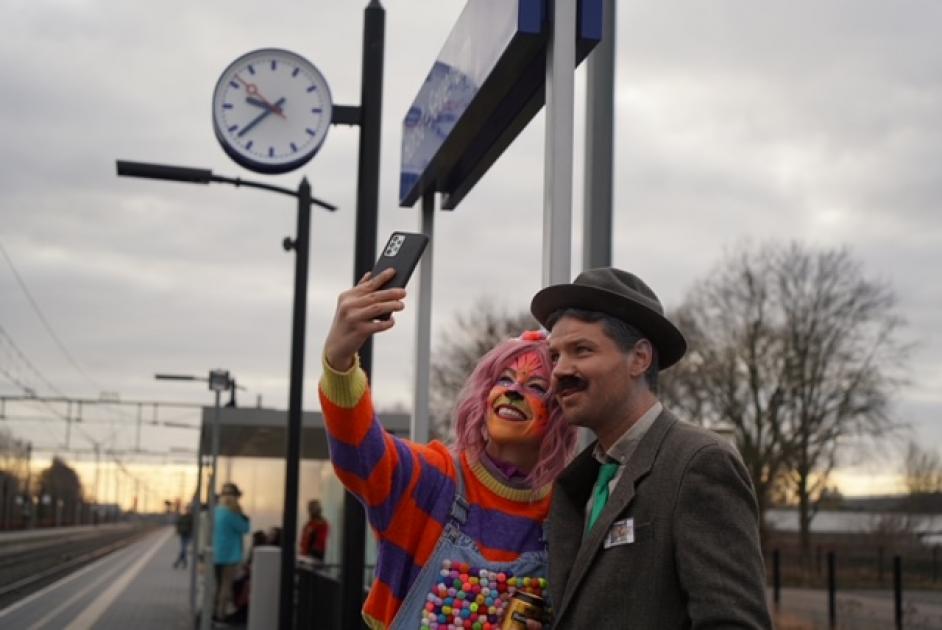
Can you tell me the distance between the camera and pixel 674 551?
2582 millimetres

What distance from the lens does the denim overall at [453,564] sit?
3.09 metres

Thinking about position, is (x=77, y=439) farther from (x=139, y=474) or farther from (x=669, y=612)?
(x=669, y=612)

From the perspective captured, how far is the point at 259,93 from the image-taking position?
8430 millimetres

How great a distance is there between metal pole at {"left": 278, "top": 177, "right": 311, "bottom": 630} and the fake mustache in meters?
8.98

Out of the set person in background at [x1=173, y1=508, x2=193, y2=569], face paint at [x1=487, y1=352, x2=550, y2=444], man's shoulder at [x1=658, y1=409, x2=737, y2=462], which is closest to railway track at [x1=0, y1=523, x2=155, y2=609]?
person in background at [x1=173, y1=508, x2=193, y2=569]

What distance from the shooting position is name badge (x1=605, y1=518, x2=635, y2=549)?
2641 mm

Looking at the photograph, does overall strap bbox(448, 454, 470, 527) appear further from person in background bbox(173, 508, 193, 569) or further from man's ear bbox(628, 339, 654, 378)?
person in background bbox(173, 508, 193, 569)

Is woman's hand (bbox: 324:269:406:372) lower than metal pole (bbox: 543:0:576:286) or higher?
lower

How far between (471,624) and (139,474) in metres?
128

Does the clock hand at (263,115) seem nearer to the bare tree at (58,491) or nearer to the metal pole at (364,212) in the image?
the metal pole at (364,212)

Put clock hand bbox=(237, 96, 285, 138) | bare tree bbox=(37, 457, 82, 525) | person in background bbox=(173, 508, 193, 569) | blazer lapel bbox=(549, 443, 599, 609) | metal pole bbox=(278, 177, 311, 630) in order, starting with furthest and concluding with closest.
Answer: bare tree bbox=(37, 457, 82, 525) < person in background bbox=(173, 508, 193, 569) < metal pole bbox=(278, 177, 311, 630) < clock hand bbox=(237, 96, 285, 138) < blazer lapel bbox=(549, 443, 599, 609)

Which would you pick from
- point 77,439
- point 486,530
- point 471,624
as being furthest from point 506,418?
point 77,439

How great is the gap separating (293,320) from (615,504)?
10.8 meters

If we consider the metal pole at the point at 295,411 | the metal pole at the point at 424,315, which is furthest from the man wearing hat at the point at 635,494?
the metal pole at the point at 295,411
